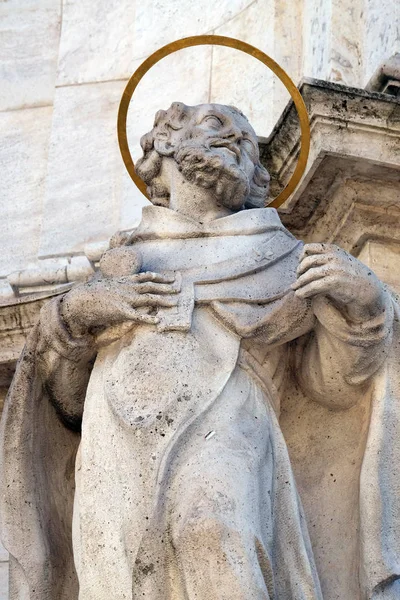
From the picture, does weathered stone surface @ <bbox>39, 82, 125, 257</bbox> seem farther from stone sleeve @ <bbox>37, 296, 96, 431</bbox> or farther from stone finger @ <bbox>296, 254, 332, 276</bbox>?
stone finger @ <bbox>296, 254, 332, 276</bbox>

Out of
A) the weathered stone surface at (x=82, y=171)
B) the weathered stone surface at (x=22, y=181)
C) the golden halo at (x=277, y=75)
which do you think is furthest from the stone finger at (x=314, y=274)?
the weathered stone surface at (x=22, y=181)

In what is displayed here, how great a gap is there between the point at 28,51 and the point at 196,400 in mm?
3207

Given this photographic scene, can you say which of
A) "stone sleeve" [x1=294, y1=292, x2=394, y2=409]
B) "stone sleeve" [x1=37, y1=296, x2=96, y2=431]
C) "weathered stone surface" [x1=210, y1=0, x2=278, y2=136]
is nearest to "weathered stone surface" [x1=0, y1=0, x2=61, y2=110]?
"weathered stone surface" [x1=210, y1=0, x2=278, y2=136]

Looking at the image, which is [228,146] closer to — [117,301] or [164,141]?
[164,141]

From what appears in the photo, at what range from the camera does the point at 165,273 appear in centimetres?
618

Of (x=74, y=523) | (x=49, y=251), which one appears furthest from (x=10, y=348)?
(x=74, y=523)

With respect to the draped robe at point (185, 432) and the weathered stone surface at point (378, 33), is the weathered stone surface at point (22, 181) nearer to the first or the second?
the weathered stone surface at point (378, 33)

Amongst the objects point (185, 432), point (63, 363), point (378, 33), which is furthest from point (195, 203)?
point (378, 33)

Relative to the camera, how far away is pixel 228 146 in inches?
253

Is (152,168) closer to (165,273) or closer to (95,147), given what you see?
(165,273)

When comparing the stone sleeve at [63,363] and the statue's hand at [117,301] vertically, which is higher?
the statue's hand at [117,301]

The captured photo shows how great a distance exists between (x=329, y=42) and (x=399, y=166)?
111 centimetres

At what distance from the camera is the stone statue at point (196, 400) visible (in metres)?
5.74

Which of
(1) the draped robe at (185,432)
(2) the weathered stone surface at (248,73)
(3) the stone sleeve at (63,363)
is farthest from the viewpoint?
(2) the weathered stone surface at (248,73)
